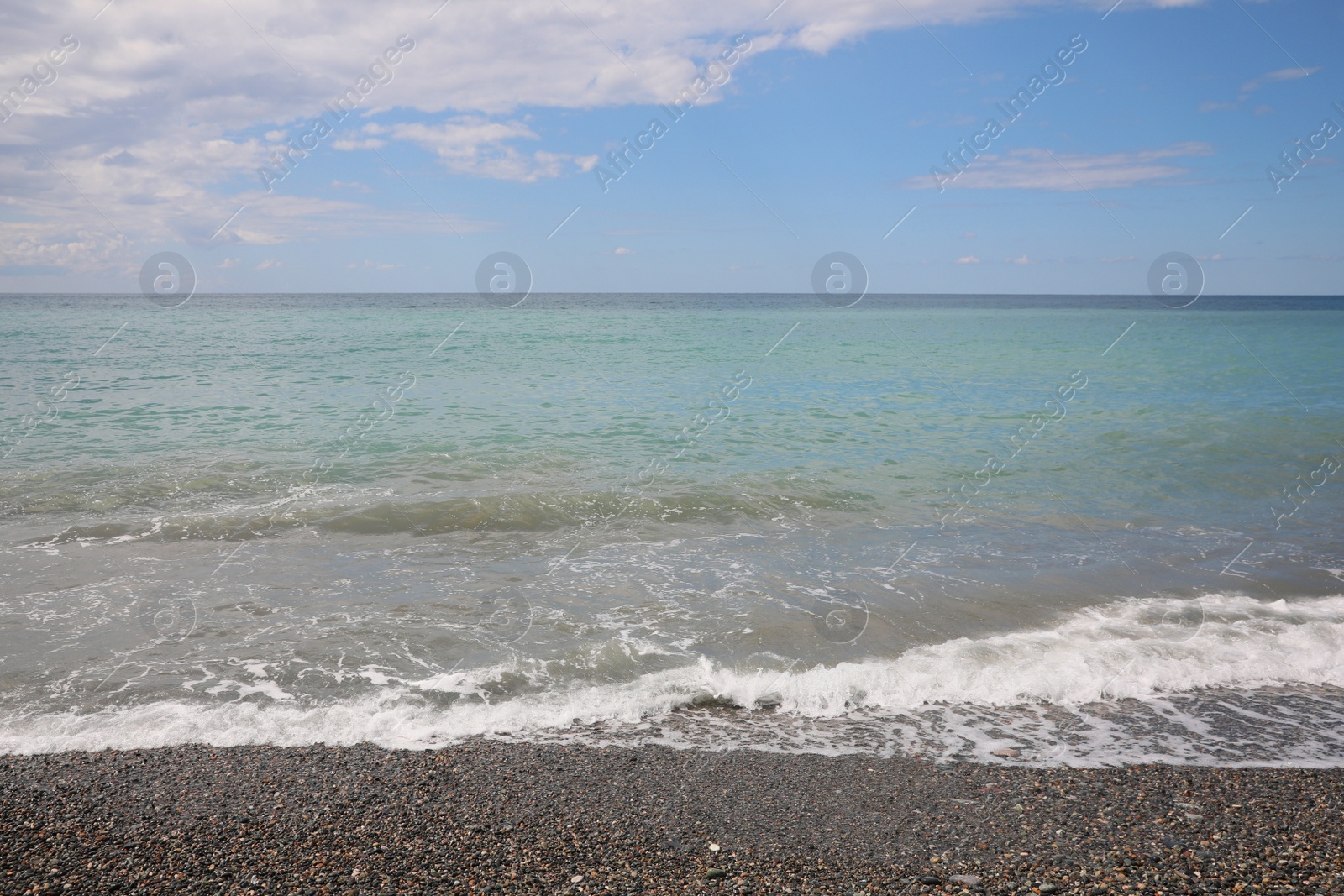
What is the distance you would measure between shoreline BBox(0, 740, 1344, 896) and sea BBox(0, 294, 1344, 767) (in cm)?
33

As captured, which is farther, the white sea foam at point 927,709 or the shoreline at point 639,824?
the white sea foam at point 927,709

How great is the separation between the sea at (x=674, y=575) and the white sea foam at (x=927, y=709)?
0.09ft

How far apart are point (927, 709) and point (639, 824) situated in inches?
102

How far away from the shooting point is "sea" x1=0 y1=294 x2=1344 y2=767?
5.27m

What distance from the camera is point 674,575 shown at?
8055mm

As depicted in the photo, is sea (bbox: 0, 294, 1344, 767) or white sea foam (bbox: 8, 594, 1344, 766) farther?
sea (bbox: 0, 294, 1344, 767)

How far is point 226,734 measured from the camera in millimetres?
4879

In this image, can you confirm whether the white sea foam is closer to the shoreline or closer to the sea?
the sea

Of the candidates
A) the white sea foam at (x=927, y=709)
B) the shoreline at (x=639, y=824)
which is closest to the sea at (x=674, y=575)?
the white sea foam at (x=927, y=709)

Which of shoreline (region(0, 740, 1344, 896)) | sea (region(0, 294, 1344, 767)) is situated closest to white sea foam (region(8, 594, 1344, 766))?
sea (region(0, 294, 1344, 767))

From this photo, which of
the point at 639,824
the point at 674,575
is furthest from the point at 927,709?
the point at 674,575

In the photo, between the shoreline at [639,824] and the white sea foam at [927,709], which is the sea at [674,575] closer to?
the white sea foam at [927,709]

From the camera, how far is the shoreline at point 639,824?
345cm

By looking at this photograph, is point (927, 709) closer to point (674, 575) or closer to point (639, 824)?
point (639, 824)
